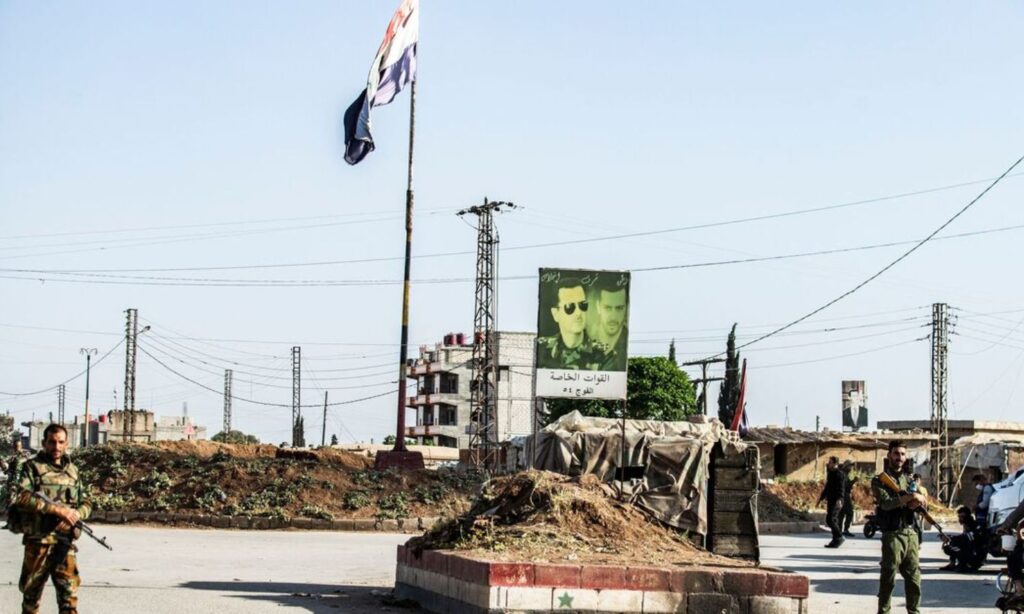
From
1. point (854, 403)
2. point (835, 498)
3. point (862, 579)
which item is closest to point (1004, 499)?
point (862, 579)

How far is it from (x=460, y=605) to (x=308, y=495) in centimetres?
1631

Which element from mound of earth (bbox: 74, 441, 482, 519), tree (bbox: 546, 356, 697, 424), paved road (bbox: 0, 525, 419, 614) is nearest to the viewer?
paved road (bbox: 0, 525, 419, 614)

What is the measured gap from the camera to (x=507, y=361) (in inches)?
4481

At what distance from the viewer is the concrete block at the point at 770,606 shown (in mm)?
11648

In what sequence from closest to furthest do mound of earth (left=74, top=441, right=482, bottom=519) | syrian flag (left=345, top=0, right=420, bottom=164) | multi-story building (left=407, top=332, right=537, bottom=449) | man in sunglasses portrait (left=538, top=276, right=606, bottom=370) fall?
man in sunglasses portrait (left=538, top=276, right=606, bottom=370) → mound of earth (left=74, top=441, right=482, bottom=519) → syrian flag (left=345, top=0, right=420, bottom=164) → multi-story building (left=407, top=332, right=537, bottom=449)

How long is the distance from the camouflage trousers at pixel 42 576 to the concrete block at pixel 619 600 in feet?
14.0

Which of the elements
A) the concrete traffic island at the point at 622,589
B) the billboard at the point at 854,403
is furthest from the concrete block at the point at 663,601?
the billboard at the point at 854,403

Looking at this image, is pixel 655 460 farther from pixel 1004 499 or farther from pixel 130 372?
pixel 130 372

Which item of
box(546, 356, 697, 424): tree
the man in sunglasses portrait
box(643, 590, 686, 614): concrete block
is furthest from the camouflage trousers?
box(546, 356, 697, 424): tree

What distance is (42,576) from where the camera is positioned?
10109 millimetres

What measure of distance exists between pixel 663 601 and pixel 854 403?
8896 centimetres

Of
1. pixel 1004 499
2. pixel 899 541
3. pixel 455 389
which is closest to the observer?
pixel 899 541

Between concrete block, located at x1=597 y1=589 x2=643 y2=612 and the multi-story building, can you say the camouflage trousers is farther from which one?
the multi-story building

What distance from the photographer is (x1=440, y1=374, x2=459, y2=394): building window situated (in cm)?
11962
